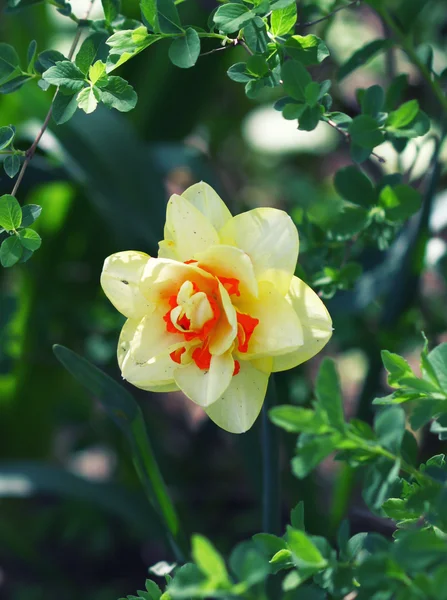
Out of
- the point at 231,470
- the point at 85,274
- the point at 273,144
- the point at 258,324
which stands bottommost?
the point at 231,470

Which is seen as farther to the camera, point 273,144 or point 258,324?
point 273,144

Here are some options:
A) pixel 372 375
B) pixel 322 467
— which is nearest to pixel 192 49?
pixel 372 375

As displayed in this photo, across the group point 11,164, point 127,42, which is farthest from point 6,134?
point 127,42

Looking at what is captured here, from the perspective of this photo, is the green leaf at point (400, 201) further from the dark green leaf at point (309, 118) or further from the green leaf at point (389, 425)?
the green leaf at point (389, 425)

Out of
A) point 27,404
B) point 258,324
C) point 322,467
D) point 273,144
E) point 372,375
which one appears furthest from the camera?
point 273,144

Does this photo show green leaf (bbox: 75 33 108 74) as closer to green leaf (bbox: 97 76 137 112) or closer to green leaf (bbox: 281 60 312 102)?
green leaf (bbox: 97 76 137 112)

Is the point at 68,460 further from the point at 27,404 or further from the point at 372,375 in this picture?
the point at 372,375

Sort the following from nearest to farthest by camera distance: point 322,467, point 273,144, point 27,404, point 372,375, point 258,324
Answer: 1. point 258,324
2. point 372,375
3. point 27,404
4. point 322,467
5. point 273,144

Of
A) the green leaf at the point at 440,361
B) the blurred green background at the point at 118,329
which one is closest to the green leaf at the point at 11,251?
the green leaf at the point at 440,361
